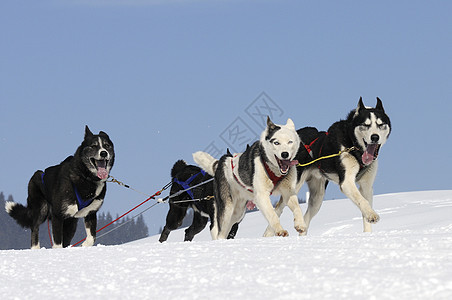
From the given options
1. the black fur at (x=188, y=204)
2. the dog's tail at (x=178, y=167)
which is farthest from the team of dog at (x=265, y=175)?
the dog's tail at (x=178, y=167)

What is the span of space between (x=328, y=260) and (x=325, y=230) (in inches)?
249

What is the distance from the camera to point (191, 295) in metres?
3.19

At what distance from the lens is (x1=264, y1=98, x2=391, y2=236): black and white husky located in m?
6.25

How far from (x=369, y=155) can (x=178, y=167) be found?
3133mm

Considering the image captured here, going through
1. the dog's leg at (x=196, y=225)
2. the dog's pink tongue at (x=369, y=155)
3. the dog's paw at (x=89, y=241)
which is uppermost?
the dog's pink tongue at (x=369, y=155)

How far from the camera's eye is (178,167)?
345 inches

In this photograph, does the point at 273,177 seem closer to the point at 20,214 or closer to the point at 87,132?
the point at 87,132

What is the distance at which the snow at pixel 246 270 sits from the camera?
10.3 feet

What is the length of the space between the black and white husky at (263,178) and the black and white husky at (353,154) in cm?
44

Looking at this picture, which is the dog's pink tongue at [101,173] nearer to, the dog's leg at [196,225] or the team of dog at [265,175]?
the team of dog at [265,175]

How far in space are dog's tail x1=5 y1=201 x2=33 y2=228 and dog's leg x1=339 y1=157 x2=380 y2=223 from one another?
12.9 feet

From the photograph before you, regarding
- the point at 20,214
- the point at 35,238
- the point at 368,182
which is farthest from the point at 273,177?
the point at 20,214

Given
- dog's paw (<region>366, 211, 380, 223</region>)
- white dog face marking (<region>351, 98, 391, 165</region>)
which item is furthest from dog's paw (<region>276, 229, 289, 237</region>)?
white dog face marking (<region>351, 98, 391, 165</region>)

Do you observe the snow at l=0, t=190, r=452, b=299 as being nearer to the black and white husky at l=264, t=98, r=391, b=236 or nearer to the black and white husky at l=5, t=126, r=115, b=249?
the black and white husky at l=264, t=98, r=391, b=236
